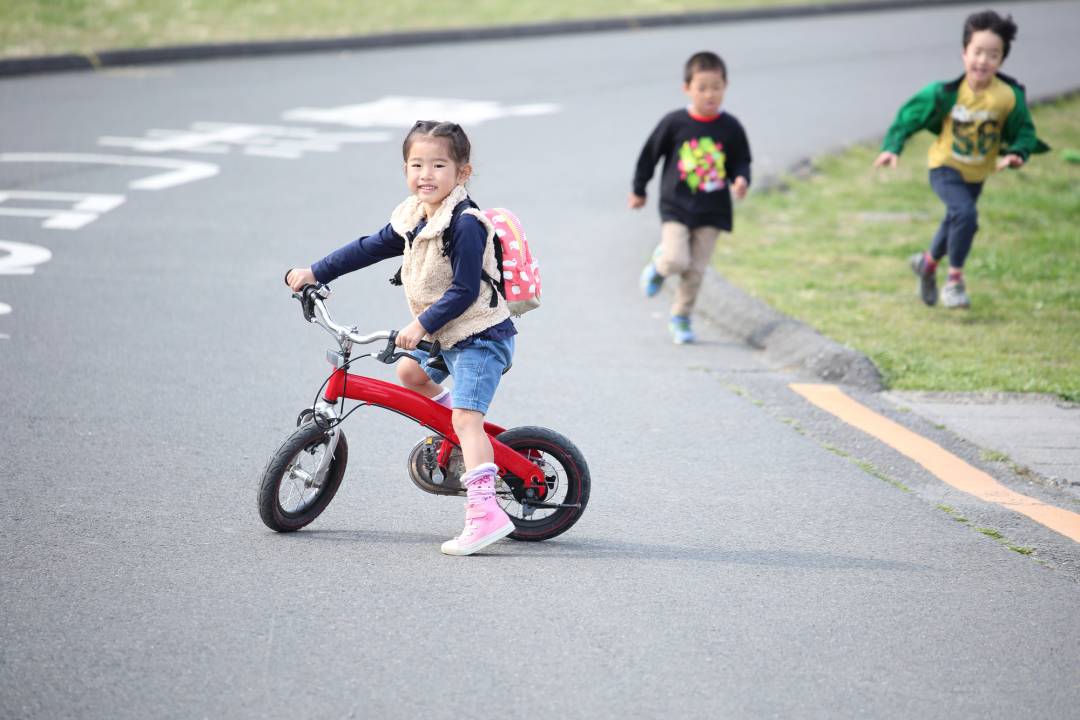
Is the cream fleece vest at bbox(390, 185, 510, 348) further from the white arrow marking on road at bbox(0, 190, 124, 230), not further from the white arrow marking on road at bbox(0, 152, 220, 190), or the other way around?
the white arrow marking on road at bbox(0, 152, 220, 190)

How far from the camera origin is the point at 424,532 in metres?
5.18

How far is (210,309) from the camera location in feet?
27.0

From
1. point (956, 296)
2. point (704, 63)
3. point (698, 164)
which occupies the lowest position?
point (956, 296)

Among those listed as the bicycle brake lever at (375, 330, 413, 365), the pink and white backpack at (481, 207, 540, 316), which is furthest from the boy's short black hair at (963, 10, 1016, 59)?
the bicycle brake lever at (375, 330, 413, 365)

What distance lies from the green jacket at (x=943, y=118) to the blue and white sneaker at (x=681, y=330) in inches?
65.8

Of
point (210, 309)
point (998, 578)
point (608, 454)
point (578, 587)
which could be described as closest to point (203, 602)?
point (578, 587)

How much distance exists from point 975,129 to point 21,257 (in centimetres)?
621

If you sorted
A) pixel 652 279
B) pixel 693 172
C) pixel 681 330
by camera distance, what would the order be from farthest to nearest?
pixel 652 279 < pixel 681 330 < pixel 693 172

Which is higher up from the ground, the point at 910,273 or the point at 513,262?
the point at 513,262

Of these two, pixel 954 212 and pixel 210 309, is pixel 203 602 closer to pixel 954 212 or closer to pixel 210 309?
pixel 210 309

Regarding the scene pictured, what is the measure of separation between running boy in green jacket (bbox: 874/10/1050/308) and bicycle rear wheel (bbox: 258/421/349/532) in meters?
4.54

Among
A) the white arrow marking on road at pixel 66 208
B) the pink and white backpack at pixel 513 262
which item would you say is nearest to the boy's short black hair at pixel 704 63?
the pink and white backpack at pixel 513 262

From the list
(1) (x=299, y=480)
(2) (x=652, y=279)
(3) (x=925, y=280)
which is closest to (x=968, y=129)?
(3) (x=925, y=280)

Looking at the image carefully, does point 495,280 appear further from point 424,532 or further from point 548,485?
point 424,532
